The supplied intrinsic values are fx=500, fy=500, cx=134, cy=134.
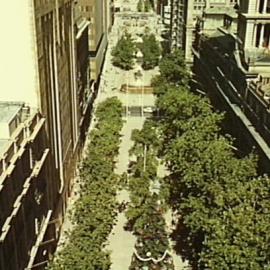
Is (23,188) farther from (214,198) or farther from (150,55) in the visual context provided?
(150,55)

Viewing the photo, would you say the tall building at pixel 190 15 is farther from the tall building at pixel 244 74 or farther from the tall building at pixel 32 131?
the tall building at pixel 32 131

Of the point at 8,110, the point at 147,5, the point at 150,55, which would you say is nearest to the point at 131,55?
the point at 150,55

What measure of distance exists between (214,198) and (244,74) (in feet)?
61.1

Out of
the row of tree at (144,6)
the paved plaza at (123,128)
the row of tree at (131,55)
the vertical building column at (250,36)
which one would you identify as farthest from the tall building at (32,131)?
the row of tree at (144,6)

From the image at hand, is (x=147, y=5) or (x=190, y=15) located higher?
(x=190, y=15)

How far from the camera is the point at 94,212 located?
33438mm

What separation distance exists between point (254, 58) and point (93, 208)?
24402 millimetres

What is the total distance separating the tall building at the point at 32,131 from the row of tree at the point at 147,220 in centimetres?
596

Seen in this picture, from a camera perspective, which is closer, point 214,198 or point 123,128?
point 214,198

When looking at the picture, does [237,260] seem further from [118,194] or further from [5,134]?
[118,194]

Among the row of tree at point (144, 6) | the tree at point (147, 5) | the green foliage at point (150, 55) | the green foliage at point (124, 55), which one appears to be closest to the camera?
the green foliage at point (124, 55)

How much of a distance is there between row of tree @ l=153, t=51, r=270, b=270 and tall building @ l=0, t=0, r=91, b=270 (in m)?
9.44

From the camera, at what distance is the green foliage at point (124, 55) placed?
323 ft

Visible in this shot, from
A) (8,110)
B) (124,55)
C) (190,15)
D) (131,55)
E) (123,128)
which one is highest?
(8,110)
